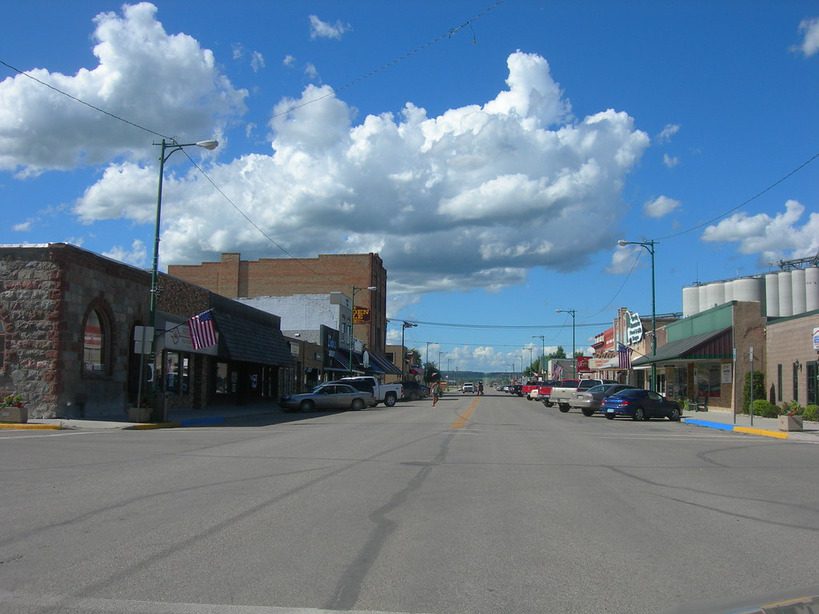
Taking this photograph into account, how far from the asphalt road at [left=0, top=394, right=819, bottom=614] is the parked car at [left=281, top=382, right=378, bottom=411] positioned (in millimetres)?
22794

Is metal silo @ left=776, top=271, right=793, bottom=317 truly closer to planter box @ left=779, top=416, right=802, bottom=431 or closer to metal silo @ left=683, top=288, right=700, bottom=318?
metal silo @ left=683, top=288, right=700, bottom=318

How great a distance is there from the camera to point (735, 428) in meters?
28.0

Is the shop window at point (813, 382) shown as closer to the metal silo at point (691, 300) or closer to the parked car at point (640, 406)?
the parked car at point (640, 406)

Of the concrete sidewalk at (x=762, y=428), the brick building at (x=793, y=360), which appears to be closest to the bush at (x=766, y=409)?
the concrete sidewalk at (x=762, y=428)

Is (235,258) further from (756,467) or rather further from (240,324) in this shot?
(756,467)

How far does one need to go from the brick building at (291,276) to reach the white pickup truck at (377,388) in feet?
123

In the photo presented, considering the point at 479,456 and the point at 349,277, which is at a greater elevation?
the point at 349,277

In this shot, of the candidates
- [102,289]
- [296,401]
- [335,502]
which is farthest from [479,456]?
[296,401]

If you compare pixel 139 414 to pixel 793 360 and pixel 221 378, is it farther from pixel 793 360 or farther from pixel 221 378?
pixel 793 360

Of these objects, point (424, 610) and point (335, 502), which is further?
point (335, 502)

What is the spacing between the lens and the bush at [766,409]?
34.8m

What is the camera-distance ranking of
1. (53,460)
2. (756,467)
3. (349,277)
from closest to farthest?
(53,460)
(756,467)
(349,277)

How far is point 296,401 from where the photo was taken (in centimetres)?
3912

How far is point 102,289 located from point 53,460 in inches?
559
